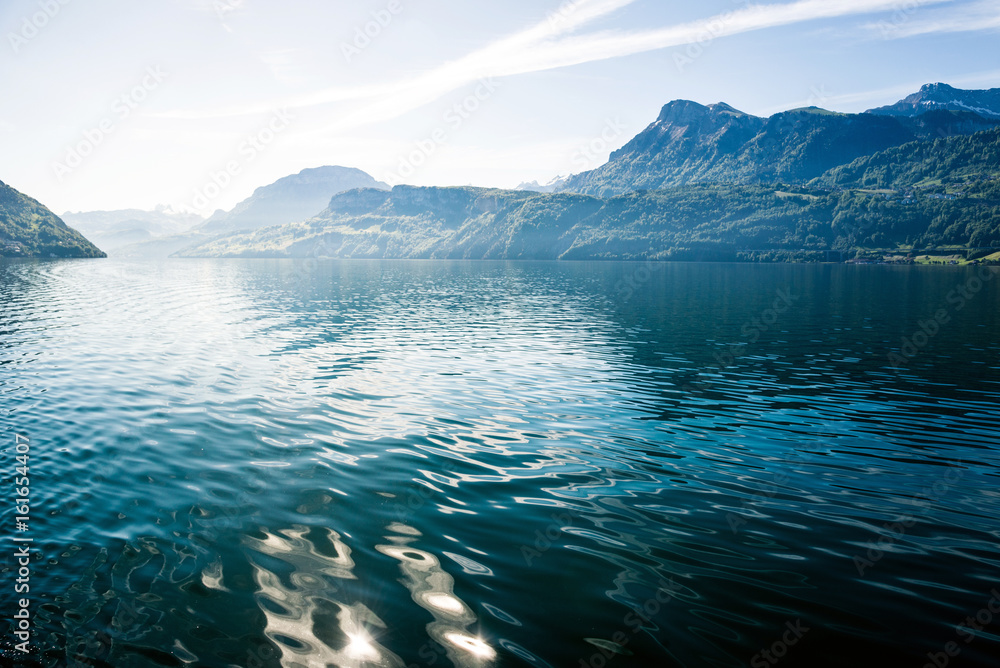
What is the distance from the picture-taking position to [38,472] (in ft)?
61.1

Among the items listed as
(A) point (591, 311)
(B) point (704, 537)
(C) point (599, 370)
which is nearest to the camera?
(B) point (704, 537)

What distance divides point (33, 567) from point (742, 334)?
2237 inches

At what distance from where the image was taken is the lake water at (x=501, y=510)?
10.6 metres

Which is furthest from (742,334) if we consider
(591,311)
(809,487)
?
(809,487)

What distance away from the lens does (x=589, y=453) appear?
2123 centimetres

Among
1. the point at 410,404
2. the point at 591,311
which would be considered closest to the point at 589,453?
the point at 410,404

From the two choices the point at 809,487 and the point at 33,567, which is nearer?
the point at 33,567

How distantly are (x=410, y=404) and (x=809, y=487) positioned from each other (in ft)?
62.8

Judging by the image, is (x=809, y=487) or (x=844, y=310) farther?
(x=844, y=310)

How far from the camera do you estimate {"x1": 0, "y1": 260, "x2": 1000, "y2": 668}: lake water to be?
10.6m

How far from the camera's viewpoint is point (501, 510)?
16125 millimetres

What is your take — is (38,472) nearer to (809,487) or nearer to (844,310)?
(809,487)

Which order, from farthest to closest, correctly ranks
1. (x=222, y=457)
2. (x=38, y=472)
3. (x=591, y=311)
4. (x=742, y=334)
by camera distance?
(x=591, y=311) < (x=742, y=334) < (x=222, y=457) < (x=38, y=472)

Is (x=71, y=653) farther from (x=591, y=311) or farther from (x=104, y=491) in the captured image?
(x=591, y=311)
